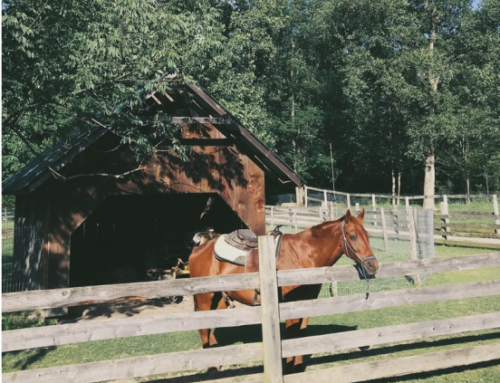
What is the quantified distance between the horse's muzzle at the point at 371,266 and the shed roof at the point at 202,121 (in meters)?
4.84

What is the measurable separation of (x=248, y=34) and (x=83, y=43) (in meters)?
31.3

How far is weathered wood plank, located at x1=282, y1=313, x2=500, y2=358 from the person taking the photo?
15.3 feet

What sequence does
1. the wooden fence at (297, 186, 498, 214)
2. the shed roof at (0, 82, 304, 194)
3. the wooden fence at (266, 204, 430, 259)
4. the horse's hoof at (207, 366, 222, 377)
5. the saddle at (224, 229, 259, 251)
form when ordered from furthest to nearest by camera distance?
the wooden fence at (297, 186, 498, 214) < the wooden fence at (266, 204, 430, 259) < the shed roof at (0, 82, 304, 194) < the saddle at (224, 229, 259, 251) < the horse's hoof at (207, 366, 222, 377)

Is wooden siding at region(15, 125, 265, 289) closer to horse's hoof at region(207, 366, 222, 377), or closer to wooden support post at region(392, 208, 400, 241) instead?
horse's hoof at region(207, 366, 222, 377)

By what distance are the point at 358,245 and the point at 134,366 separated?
2.86 meters

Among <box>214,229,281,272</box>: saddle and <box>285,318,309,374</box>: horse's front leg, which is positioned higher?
<box>214,229,281,272</box>: saddle

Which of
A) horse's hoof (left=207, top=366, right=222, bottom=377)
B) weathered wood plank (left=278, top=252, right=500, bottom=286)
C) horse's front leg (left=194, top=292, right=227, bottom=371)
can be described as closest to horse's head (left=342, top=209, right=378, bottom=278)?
weathered wood plank (left=278, top=252, right=500, bottom=286)

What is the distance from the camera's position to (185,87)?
29.3ft

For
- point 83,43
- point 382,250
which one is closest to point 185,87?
point 83,43

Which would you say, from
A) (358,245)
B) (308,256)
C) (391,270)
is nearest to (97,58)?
(308,256)

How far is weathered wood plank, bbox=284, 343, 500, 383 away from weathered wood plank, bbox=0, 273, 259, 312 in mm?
1205

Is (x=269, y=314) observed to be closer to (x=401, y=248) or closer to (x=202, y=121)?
(x=202, y=121)

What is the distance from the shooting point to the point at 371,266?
4.86 meters

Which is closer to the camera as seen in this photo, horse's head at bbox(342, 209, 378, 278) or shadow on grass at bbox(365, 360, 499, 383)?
horse's head at bbox(342, 209, 378, 278)
